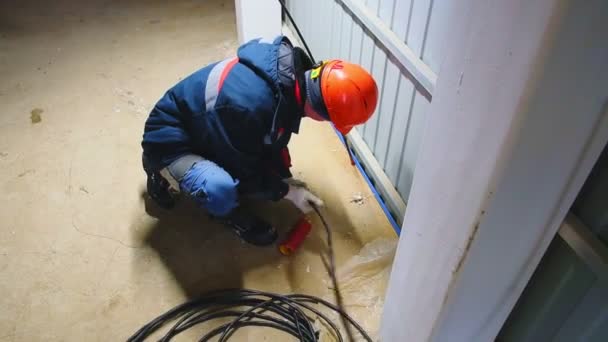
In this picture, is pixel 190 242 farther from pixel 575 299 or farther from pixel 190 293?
pixel 575 299

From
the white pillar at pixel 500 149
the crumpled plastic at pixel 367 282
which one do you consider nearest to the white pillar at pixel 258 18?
the crumpled plastic at pixel 367 282

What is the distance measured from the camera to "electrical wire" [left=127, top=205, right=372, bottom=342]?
4.35 ft

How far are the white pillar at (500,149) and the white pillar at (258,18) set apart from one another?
1604 mm

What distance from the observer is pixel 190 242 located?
158 cm

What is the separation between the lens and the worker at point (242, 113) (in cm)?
131

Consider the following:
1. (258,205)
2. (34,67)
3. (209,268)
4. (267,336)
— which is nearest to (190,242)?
(209,268)

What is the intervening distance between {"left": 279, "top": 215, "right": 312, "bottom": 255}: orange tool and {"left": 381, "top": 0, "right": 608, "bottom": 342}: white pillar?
711 mm

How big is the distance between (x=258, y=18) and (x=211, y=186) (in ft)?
3.78

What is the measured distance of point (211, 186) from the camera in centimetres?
135

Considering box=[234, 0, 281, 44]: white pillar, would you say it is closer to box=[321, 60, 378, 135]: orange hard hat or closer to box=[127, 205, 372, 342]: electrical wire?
box=[321, 60, 378, 135]: orange hard hat

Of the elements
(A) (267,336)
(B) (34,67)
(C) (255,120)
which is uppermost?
(C) (255,120)

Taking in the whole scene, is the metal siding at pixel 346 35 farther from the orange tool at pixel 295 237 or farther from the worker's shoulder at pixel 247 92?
the orange tool at pixel 295 237

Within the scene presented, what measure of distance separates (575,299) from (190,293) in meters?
1.08

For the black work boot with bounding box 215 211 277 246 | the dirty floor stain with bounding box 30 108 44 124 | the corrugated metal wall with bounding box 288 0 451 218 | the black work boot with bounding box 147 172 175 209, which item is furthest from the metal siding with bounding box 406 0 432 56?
the dirty floor stain with bounding box 30 108 44 124
